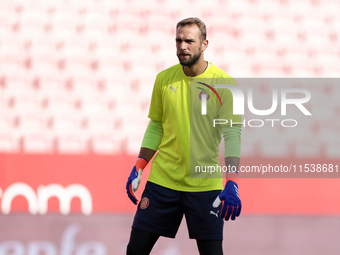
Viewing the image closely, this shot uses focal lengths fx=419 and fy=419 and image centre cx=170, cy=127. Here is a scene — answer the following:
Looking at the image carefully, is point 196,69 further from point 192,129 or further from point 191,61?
point 192,129

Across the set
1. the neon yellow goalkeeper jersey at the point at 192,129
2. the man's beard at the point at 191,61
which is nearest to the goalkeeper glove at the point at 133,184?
the neon yellow goalkeeper jersey at the point at 192,129

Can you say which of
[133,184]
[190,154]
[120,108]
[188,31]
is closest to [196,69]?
[188,31]

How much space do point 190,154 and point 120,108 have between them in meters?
3.84

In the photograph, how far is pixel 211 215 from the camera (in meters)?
1.87

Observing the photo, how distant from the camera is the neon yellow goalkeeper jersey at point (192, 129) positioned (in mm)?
1895

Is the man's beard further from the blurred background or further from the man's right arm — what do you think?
the blurred background

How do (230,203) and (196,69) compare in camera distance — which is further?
(196,69)

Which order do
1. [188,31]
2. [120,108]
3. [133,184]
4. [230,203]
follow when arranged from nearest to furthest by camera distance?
[230,203]
[188,31]
[133,184]
[120,108]

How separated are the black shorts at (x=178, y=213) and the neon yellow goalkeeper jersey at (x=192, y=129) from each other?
4cm

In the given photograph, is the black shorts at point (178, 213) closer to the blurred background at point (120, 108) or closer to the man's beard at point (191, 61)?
the man's beard at point (191, 61)

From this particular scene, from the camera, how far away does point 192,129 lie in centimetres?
191

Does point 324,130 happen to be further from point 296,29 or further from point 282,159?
point 296,29

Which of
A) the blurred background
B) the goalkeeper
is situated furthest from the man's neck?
the blurred background

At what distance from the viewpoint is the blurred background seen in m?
4.71
